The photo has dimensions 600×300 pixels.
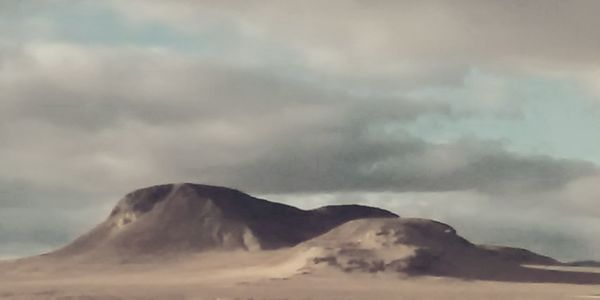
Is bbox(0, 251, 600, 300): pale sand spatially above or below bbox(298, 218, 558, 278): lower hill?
below

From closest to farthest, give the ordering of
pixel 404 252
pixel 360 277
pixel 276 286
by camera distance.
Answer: pixel 276 286 → pixel 360 277 → pixel 404 252

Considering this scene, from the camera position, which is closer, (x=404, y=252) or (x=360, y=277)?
(x=360, y=277)

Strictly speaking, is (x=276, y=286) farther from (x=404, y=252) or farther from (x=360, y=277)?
(x=404, y=252)

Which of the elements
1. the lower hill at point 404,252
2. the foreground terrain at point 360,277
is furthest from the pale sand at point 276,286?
the lower hill at point 404,252

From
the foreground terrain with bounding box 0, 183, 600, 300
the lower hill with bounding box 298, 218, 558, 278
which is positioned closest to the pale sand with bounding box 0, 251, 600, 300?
the foreground terrain with bounding box 0, 183, 600, 300

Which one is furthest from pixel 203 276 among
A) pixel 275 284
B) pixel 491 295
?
pixel 491 295

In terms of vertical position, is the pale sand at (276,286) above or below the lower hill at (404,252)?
below

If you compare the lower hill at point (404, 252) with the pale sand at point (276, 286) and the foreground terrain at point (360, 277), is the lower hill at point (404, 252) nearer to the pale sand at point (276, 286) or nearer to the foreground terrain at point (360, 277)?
the foreground terrain at point (360, 277)

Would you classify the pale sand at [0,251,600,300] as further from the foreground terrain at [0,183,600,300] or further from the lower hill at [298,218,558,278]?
the lower hill at [298,218,558,278]

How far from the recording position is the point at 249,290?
136250mm

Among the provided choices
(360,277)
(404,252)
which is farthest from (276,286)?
(404,252)

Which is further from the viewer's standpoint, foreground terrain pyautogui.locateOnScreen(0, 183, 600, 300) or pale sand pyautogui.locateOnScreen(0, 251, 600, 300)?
foreground terrain pyautogui.locateOnScreen(0, 183, 600, 300)

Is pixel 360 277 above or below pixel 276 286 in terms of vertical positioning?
above

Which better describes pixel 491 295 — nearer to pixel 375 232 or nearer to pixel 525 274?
pixel 525 274
